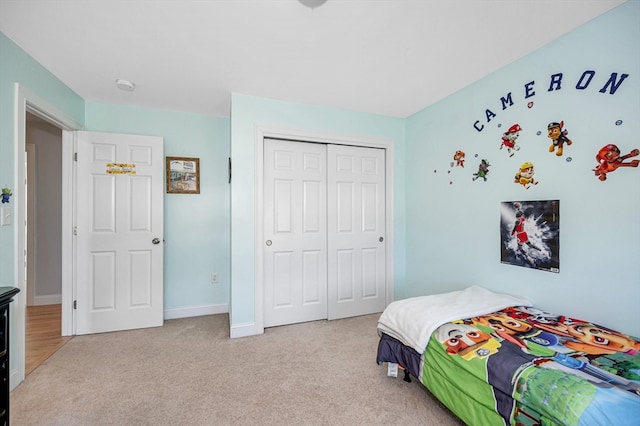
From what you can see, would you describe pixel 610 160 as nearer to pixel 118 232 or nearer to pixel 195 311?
pixel 195 311

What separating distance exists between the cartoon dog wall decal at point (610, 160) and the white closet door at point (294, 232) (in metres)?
2.17

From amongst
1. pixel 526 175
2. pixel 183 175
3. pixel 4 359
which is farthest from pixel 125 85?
pixel 526 175

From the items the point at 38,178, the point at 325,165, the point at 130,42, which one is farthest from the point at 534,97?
the point at 38,178

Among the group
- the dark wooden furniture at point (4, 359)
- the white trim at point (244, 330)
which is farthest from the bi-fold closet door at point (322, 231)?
the dark wooden furniture at point (4, 359)

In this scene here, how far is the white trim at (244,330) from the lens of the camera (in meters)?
2.62

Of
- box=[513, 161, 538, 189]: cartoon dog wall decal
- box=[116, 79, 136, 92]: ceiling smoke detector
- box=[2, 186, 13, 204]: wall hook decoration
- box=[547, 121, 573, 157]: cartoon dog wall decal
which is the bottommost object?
box=[2, 186, 13, 204]: wall hook decoration

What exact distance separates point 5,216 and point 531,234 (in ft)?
11.9

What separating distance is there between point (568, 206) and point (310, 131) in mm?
2210

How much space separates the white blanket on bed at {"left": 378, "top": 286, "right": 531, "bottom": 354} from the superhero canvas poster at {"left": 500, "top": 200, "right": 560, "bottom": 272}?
0.30m

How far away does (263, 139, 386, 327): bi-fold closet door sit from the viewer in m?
2.89

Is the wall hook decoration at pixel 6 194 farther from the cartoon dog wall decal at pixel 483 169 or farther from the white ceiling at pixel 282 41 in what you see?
the cartoon dog wall decal at pixel 483 169

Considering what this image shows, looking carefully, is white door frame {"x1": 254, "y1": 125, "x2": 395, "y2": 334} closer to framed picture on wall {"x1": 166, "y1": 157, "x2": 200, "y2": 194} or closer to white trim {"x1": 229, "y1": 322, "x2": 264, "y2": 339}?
white trim {"x1": 229, "y1": 322, "x2": 264, "y2": 339}

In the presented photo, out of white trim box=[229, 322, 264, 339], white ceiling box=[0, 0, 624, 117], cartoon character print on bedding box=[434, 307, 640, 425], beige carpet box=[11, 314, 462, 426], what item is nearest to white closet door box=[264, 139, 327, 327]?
white trim box=[229, 322, 264, 339]

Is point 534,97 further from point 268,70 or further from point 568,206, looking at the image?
point 268,70
